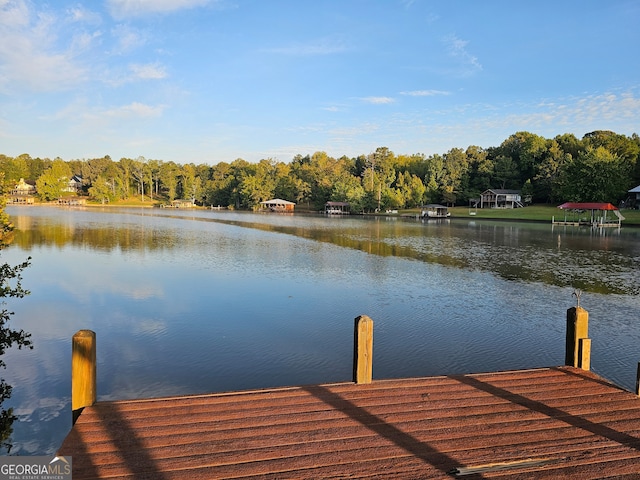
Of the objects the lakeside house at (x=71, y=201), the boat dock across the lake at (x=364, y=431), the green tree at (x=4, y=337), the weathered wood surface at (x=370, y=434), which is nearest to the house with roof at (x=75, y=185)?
the lakeside house at (x=71, y=201)

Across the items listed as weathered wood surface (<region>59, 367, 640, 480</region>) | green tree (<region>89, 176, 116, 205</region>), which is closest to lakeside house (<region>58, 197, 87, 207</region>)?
green tree (<region>89, 176, 116, 205</region>)

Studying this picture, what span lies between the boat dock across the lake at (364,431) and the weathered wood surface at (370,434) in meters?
0.01

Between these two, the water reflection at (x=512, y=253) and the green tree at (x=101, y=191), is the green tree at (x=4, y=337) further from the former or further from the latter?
the green tree at (x=101, y=191)

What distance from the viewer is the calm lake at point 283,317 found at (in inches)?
319

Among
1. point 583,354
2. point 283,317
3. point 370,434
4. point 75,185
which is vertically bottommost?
point 283,317

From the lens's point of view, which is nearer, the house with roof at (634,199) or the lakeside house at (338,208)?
the house with roof at (634,199)

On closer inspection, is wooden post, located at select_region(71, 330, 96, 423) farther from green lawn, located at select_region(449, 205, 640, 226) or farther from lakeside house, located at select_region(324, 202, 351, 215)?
lakeside house, located at select_region(324, 202, 351, 215)

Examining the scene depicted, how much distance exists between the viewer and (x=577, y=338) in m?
6.49

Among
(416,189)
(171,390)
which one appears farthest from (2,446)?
(416,189)

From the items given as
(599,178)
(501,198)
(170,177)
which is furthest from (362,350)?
(170,177)

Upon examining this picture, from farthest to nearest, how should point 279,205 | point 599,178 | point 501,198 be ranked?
point 279,205
point 501,198
point 599,178

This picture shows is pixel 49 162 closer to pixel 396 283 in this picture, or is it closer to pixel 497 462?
pixel 396 283

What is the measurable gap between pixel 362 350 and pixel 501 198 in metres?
83.2

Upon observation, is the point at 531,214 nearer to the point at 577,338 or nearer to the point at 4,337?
the point at 577,338
